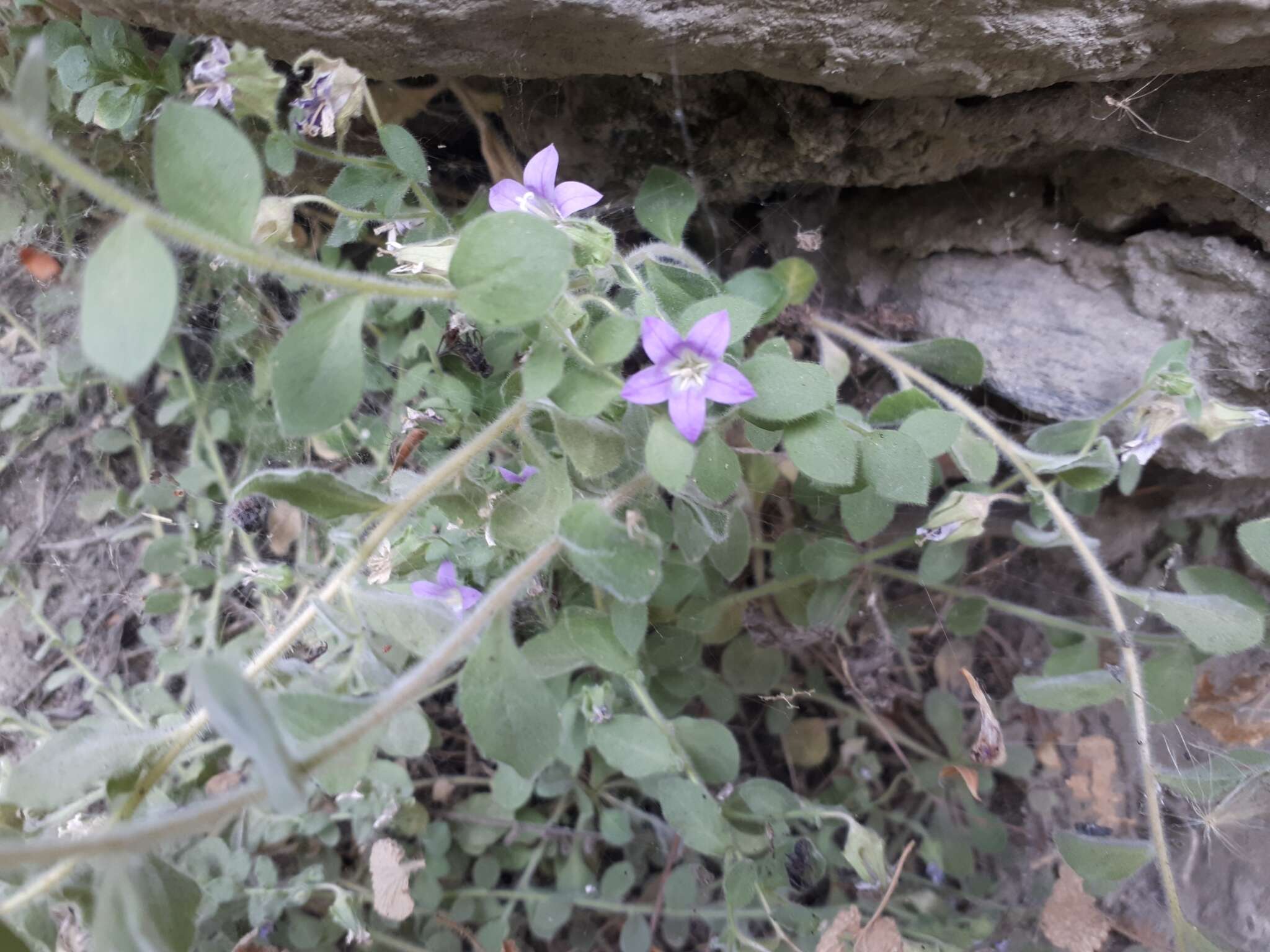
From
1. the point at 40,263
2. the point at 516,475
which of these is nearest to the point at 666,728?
the point at 516,475

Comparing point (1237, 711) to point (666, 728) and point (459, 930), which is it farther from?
point (459, 930)

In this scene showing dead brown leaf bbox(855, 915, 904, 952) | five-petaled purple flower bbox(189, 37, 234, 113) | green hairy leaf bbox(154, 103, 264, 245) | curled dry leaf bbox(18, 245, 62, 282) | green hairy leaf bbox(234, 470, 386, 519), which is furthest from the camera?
curled dry leaf bbox(18, 245, 62, 282)

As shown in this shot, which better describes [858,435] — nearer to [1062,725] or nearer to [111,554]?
[1062,725]

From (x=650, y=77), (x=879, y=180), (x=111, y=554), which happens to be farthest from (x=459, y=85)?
(x=111, y=554)

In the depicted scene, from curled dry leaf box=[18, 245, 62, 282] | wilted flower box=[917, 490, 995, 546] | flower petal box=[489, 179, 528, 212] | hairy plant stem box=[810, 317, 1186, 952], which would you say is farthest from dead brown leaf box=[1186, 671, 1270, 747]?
curled dry leaf box=[18, 245, 62, 282]

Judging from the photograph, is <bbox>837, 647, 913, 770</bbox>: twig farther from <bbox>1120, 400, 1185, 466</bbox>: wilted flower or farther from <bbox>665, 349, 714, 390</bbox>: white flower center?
<bbox>665, 349, 714, 390</bbox>: white flower center

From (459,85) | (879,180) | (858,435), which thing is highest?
(459,85)
